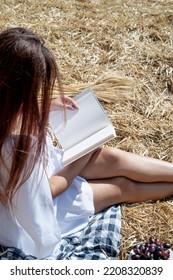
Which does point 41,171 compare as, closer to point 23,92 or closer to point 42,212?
point 42,212

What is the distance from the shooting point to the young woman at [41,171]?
6.15 feet

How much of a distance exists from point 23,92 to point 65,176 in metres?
0.49

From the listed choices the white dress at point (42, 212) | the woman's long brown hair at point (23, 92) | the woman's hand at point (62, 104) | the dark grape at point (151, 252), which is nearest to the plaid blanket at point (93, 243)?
the white dress at point (42, 212)

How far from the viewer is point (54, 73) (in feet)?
6.40

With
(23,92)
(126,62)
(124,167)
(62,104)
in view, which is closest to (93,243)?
(124,167)

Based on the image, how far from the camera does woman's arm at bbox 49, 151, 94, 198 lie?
219 cm

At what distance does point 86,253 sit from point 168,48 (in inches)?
73.8

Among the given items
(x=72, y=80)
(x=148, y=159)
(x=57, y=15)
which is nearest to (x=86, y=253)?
(x=148, y=159)

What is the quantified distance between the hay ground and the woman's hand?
554 millimetres

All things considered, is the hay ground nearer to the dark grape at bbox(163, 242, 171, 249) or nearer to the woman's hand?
the dark grape at bbox(163, 242, 171, 249)

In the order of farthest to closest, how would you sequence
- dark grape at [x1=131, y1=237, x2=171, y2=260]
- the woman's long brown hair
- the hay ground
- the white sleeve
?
the hay ground
dark grape at [x1=131, y1=237, x2=171, y2=260]
the white sleeve
the woman's long brown hair

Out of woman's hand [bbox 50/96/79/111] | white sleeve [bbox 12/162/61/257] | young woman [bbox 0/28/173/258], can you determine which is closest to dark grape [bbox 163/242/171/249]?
young woman [bbox 0/28/173/258]

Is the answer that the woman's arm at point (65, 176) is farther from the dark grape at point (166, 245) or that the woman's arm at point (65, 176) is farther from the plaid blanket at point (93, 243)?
the dark grape at point (166, 245)

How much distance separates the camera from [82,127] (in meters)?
2.36
